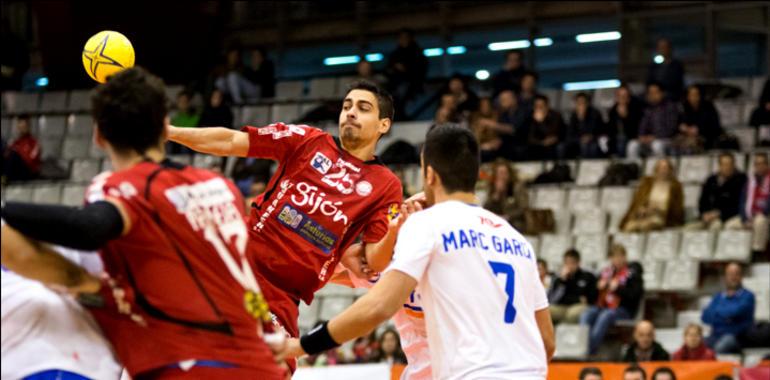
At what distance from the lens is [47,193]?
73.7ft

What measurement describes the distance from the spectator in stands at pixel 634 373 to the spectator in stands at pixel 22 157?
13.8 meters

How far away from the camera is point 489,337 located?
5.74 metres

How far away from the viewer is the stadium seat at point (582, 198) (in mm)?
19031

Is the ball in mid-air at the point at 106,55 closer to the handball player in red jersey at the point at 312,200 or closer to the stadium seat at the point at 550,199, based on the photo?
the handball player in red jersey at the point at 312,200

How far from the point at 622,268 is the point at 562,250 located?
1.56 meters

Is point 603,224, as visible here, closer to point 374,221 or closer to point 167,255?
point 374,221

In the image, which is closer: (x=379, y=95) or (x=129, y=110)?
(x=129, y=110)

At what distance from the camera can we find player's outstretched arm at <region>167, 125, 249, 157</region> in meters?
7.68

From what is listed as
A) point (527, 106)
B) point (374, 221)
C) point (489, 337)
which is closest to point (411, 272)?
point (489, 337)

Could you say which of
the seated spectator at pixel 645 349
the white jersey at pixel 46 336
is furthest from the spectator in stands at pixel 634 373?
the white jersey at pixel 46 336

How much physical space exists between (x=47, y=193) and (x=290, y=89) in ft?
17.0

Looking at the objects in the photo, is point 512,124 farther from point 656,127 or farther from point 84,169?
point 84,169

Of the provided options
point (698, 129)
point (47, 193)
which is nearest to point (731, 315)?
point (698, 129)

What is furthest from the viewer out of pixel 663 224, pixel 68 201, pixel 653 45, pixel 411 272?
pixel 653 45
